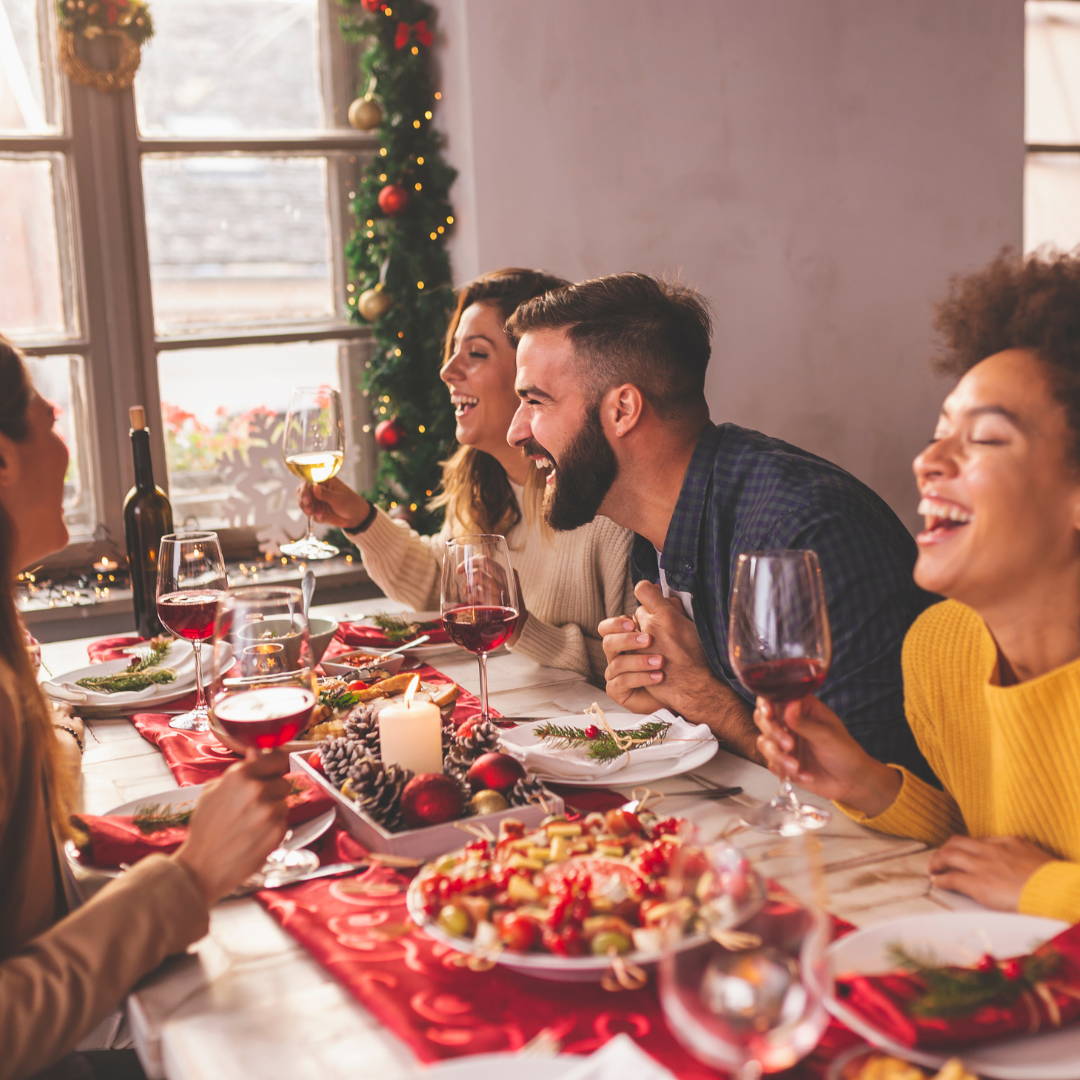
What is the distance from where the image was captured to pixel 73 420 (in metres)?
3.58

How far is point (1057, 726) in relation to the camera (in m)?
1.16

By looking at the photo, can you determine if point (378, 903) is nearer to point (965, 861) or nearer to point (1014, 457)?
point (965, 861)

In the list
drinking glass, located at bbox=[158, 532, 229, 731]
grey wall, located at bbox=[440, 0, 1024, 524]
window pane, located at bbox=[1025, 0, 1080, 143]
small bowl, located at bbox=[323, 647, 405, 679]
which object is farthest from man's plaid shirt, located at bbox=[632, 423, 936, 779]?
→ window pane, located at bbox=[1025, 0, 1080, 143]

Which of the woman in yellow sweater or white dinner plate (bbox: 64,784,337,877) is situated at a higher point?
the woman in yellow sweater

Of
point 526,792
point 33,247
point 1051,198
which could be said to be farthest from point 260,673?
point 1051,198

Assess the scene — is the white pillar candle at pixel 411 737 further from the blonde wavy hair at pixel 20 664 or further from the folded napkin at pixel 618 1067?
the folded napkin at pixel 618 1067

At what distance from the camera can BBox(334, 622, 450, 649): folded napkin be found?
2.16 meters

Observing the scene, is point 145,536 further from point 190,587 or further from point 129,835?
point 129,835

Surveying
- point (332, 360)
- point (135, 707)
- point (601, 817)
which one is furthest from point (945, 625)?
point (332, 360)

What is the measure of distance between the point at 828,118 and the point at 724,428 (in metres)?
2.28

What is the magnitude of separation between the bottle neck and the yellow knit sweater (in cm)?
143

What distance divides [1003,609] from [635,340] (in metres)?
0.94

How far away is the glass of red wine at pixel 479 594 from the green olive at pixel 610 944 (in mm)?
616

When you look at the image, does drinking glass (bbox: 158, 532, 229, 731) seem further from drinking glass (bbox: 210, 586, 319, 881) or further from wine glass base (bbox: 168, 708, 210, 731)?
drinking glass (bbox: 210, 586, 319, 881)
